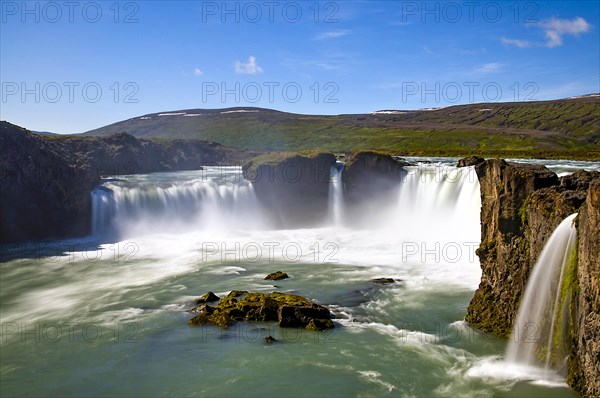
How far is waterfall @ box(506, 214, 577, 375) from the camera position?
579 inches

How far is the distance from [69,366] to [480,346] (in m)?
16.1

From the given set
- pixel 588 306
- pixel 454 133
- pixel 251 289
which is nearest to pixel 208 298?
pixel 251 289

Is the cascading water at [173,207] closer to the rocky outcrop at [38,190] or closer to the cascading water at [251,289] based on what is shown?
the cascading water at [251,289]

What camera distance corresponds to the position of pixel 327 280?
29.2 m

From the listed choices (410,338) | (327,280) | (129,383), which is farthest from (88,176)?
(410,338)

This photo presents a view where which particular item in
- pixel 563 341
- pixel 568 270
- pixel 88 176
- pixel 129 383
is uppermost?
pixel 88 176

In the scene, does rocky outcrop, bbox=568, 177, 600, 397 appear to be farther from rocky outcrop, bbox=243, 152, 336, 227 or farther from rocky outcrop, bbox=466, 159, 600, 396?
rocky outcrop, bbox=243, 152, 336, 227

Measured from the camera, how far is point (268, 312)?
2211 cm

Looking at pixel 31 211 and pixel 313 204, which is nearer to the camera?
pixel 31 211

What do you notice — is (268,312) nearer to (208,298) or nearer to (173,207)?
(208,298)

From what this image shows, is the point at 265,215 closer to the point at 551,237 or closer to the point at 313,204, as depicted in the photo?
the point at 313,204

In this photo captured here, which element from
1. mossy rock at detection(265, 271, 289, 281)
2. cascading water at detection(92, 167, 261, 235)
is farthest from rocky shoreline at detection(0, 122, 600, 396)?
mossy rock at detection(265, 271, 289, 281)

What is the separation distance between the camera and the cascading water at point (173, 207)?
157ft

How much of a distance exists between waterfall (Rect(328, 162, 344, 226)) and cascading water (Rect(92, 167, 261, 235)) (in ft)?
26.8
